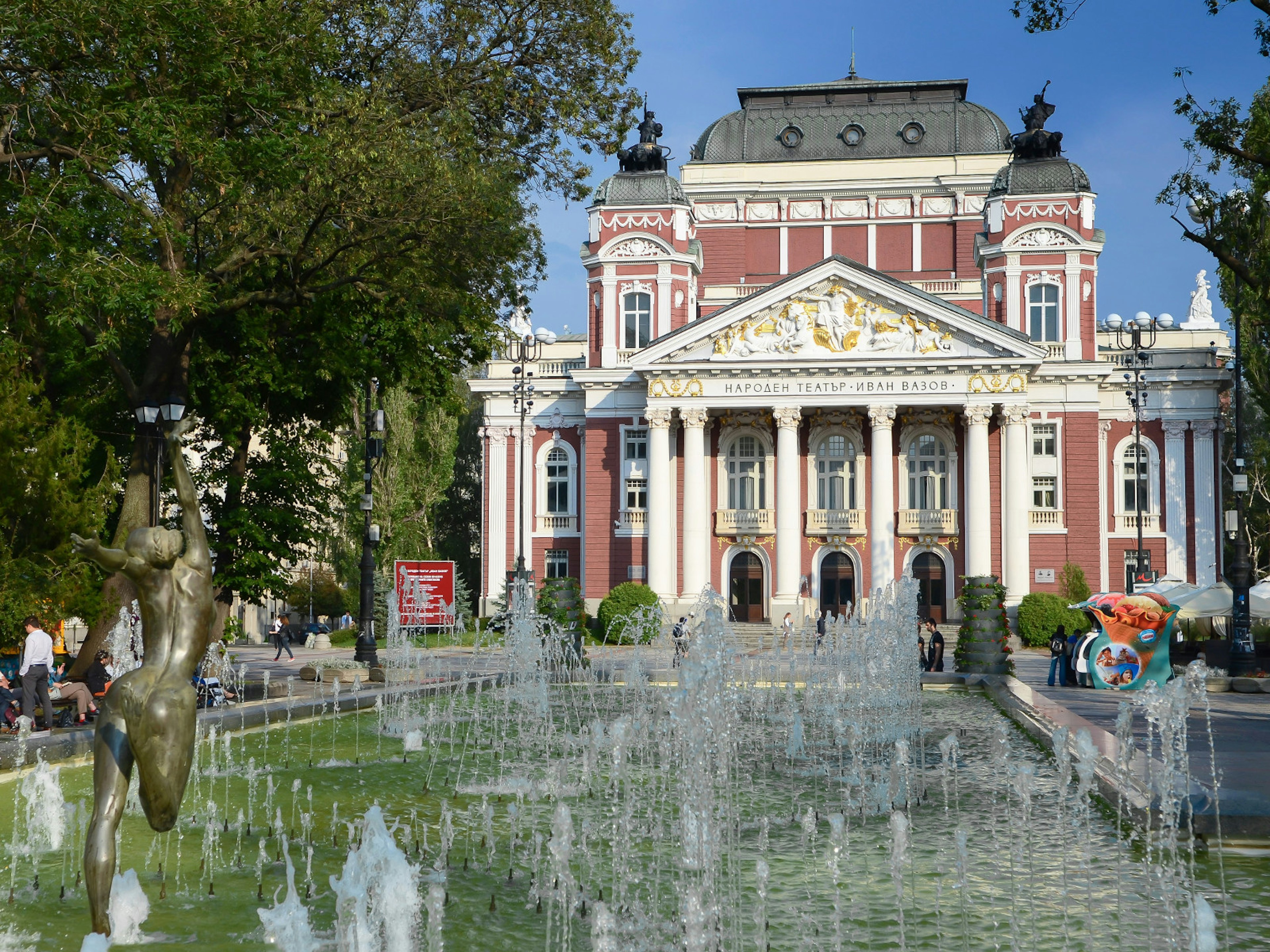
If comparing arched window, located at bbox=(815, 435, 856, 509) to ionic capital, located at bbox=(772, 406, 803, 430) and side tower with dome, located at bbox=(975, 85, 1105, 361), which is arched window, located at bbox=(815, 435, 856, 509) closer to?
ionic capital, located at bbox=(772, 406, 803, 430)

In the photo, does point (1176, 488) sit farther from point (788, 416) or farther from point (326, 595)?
point (326, 595)

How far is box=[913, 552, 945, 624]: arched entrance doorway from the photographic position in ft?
155

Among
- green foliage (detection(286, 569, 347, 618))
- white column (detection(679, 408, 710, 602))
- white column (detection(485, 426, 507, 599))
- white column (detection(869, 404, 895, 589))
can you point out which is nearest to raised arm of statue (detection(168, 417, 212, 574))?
white column (detection(679, 408, 710, 602))

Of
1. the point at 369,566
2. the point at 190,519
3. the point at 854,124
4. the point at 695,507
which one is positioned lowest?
the point at 369,566

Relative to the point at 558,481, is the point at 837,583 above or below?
below

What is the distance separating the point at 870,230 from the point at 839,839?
157 ft

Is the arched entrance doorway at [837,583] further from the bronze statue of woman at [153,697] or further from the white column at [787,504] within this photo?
the bronze statue of woman at [153,697]

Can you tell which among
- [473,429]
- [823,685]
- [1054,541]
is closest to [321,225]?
A: [823,685]

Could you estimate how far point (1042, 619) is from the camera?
1690 inches

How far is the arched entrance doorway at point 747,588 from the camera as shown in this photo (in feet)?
159

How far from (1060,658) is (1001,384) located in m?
21.3

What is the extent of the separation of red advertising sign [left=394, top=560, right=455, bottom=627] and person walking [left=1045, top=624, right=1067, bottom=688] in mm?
14935

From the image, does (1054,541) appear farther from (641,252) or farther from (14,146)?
(14,146)

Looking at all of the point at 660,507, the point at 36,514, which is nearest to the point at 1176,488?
the point at 660,507
